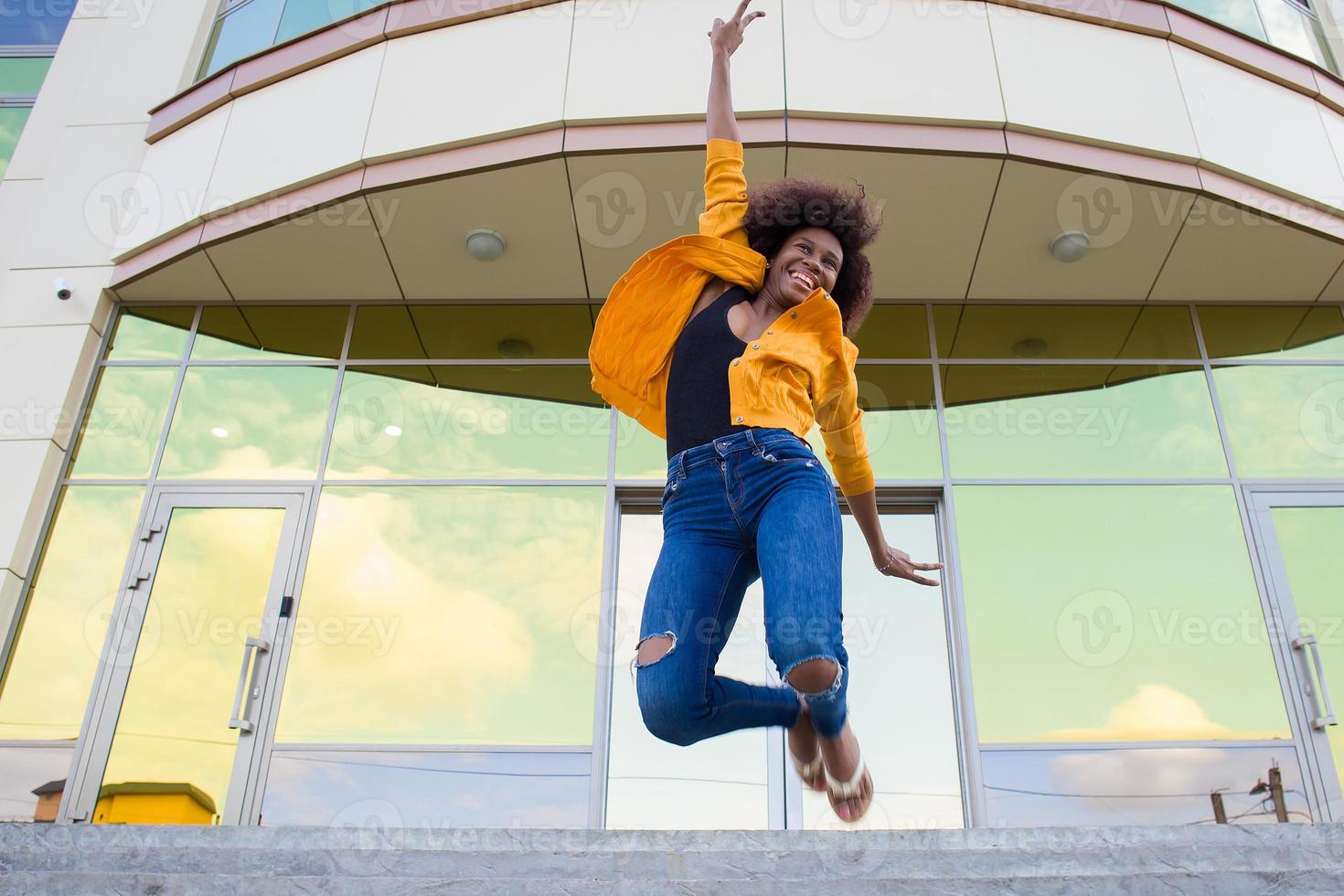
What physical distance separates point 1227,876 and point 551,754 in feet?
15.0

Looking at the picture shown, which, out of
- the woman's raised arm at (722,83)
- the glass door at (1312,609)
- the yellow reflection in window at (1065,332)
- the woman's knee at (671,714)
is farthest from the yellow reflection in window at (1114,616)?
the woman's raised arm at (722,83)

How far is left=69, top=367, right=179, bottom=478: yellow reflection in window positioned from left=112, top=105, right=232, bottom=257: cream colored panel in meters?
0.91

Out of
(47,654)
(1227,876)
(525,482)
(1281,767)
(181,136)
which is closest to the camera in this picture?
(1227,876)

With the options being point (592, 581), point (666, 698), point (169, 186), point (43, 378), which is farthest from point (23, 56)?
point (666, 698)

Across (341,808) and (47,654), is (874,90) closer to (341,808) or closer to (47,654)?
(341,808)

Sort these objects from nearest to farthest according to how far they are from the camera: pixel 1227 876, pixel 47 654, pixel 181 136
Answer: pixel 1227 876 < pixel 47 654 < pixel 181 136

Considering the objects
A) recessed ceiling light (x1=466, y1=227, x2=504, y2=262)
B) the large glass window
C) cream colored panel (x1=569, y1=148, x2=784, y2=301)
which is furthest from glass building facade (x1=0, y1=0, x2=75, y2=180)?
cream colored panel (x1=569, y1=148, x2=784, y2=301)

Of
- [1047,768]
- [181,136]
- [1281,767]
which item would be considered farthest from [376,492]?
[1281,767]

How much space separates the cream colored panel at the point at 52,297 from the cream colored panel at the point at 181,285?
168mm

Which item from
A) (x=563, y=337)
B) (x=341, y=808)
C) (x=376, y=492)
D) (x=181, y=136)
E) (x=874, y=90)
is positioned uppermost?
A: (x=181, y=136)

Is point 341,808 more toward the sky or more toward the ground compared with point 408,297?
more toward the ground

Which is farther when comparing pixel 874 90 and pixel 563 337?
pixel 563 337

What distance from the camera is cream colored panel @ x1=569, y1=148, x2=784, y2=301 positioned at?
6180mm

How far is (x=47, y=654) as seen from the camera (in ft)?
21.1
